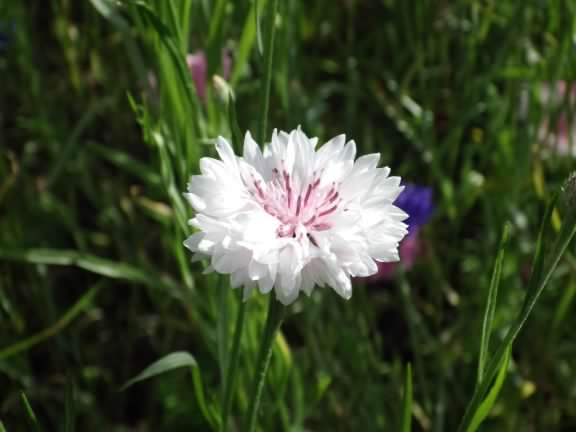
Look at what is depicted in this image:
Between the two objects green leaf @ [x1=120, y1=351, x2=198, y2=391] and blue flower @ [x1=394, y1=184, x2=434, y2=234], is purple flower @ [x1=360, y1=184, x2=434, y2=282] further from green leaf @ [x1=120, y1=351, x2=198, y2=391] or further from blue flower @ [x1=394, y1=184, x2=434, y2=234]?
green leaf @ [x1=120, y1=351, x2=198, y2=391]

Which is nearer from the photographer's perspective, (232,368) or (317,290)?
(232,368)

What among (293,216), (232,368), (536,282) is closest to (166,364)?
(232,368)

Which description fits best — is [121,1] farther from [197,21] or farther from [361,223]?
[361,223]

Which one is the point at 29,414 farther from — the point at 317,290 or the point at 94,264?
the point at 317,290

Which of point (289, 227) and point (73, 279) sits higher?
point (289, 227)

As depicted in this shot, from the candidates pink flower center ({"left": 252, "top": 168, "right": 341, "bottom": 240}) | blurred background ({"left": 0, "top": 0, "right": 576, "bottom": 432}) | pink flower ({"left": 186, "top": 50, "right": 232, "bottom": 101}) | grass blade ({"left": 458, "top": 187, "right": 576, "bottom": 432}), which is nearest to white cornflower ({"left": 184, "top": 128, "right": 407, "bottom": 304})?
pink flower center ({"left": 252, "top": 168, "right": 341, "bottom": 240})

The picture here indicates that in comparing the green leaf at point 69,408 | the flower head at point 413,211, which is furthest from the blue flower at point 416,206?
the green leaf at point 69,408

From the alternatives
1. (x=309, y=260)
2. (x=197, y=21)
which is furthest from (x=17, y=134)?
(x=309, y=260)
